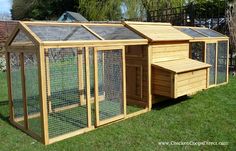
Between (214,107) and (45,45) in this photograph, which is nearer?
(45,45)

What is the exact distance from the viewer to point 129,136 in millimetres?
5199

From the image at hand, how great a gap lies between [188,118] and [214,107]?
1057mm

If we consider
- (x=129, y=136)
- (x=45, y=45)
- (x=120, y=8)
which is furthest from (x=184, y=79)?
(x=120, y=8)

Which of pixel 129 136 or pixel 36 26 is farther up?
pixel 36 26

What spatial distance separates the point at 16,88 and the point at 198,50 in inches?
215

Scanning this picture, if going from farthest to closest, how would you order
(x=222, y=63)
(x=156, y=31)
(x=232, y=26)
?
(x=232, y=26)
(x=222, y=63)
(x=156, y=31)

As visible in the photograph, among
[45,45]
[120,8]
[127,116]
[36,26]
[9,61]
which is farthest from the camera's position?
[120,8]

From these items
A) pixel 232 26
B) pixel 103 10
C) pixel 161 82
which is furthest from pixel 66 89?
pixel 103 10

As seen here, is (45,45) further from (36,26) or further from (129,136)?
(129,136)

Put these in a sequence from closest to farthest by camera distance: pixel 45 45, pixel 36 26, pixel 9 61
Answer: pixel 45 45 < pixel 36 26 < pixel 9 61

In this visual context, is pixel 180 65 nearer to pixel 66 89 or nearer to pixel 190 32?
pixel 190 32

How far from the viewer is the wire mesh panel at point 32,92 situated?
5086 mm

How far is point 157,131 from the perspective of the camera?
5406 mm

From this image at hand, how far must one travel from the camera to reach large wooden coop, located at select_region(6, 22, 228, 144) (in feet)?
16.5
